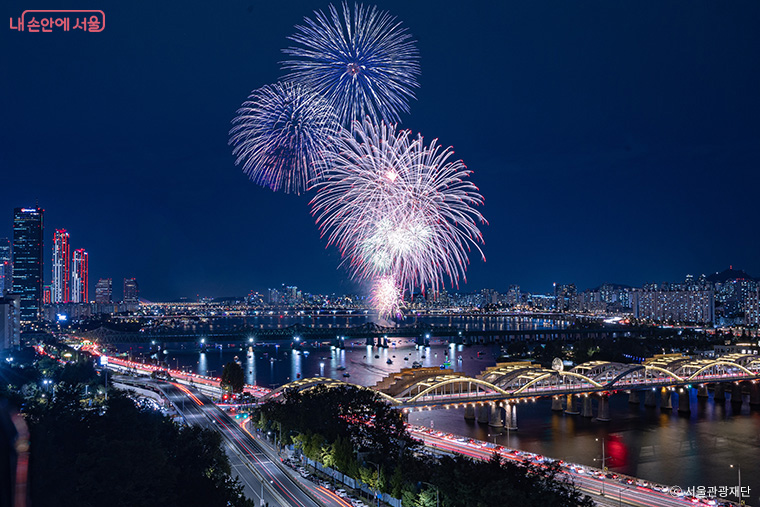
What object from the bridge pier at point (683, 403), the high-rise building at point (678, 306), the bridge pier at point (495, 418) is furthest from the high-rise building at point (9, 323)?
the high-rise building at point (678, 306)

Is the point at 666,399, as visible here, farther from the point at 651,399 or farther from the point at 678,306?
the point at 678,306

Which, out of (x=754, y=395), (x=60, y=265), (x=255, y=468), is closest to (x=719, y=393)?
(x=754, y=395)

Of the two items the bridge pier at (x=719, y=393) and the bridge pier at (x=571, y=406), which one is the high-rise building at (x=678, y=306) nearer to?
the bridge pier at (x=719, y=393)

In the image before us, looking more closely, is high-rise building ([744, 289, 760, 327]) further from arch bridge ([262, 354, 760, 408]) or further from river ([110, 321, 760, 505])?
river ([110, 321, 760, 505])

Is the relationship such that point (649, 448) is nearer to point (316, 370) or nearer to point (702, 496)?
point (702, 496)

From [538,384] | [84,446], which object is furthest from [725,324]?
[84,446]
